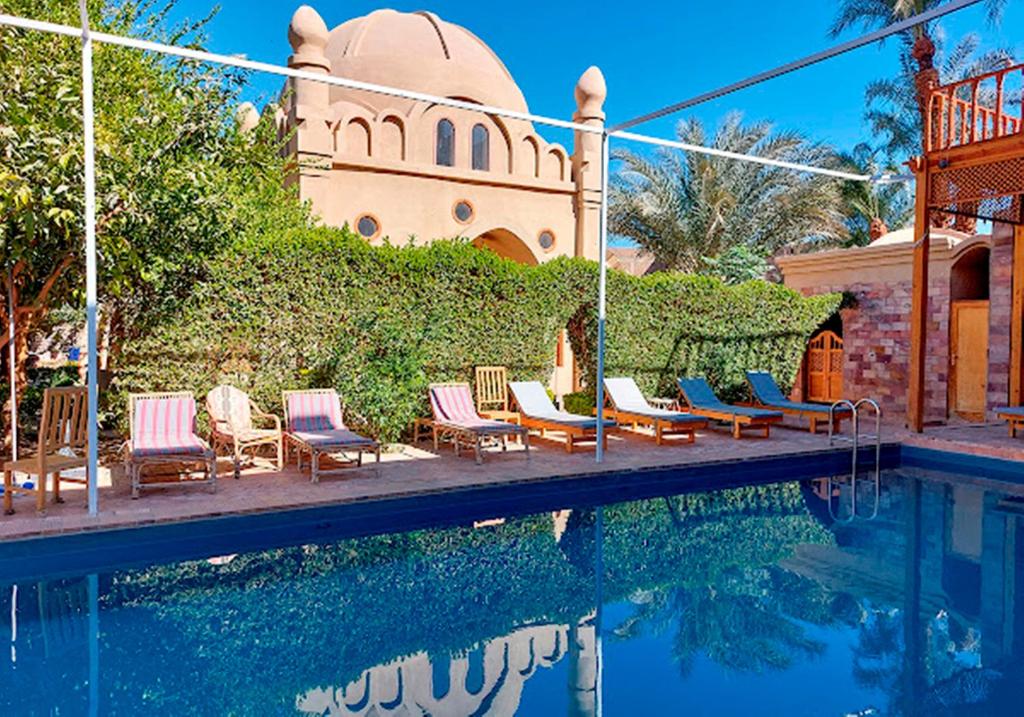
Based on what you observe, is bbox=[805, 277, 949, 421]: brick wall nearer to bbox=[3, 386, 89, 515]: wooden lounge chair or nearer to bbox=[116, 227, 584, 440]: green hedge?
bbox=[116, 227, 584, 440]: green hedge

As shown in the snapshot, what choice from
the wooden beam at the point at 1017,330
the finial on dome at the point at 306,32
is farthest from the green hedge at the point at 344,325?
the finial on dome at the point at 306,32

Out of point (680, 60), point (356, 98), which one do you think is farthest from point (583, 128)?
point (680, 60)

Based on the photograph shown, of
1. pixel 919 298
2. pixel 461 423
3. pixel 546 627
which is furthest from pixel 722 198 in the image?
pixel 546 627

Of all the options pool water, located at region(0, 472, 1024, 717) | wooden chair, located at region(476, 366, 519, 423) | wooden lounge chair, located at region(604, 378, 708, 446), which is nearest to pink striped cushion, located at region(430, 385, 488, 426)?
wooden chair, located at region(476, 366, 519, 423)

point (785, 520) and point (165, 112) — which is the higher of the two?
point (165, 112)

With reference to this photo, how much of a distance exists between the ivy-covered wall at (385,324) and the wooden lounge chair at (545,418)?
3.25 feet

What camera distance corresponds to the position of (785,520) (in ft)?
28.4

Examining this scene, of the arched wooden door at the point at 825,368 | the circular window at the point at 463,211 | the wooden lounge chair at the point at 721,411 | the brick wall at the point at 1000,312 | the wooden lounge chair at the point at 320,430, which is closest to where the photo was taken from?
the wooden lounge chair at the point at 320,430

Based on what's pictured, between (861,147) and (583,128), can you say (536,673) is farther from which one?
(861,147)

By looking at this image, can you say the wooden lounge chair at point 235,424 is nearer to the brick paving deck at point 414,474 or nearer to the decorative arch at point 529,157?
the brick paving deck at point 414,474

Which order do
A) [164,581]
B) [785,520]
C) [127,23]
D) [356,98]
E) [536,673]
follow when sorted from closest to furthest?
[536,673], [164,581], [785,520], [127,23], [356,98]

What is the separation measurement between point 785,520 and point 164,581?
633cm

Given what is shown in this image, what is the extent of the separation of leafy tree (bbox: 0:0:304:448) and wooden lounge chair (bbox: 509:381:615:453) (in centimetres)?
471

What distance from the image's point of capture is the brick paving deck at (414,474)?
702 centimetres
